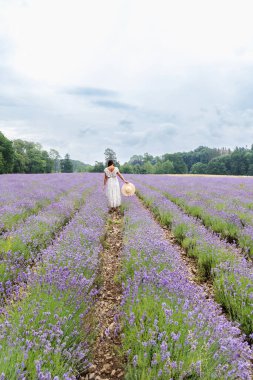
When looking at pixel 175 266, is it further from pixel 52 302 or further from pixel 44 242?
pixel 44 242

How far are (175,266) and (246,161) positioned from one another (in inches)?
2760

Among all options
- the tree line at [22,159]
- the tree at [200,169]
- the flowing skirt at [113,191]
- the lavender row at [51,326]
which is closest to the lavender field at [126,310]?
the lavender row at [51,326]

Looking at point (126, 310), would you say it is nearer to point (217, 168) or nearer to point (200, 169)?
point (217, 168)

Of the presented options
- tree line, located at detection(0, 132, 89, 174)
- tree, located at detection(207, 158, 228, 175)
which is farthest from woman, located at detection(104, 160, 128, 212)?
tree, located at detection(207, 158, 228, 175)

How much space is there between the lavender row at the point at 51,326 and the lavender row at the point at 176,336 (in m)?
Answer: 0.42

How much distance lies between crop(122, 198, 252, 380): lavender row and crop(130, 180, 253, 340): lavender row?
1.02 ft

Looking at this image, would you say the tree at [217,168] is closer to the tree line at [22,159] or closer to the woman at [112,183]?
the tree line at [22,159]

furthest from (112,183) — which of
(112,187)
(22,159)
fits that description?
(22,159)

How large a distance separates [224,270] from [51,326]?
8.99 ft

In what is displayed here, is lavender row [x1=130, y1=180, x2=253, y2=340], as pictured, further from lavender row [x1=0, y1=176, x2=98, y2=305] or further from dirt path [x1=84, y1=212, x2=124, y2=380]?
lavender row [x1=0, y1=176, x2=98, y2=305]

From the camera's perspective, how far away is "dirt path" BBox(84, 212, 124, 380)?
259 centimetres

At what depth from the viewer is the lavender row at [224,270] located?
3259mm

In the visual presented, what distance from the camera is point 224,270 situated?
4.19m

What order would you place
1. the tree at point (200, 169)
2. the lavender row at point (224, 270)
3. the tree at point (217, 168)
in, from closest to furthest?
the lavender row at point (224, 270) → the tree at point (217, 168) → the tree at point (200, 169)
